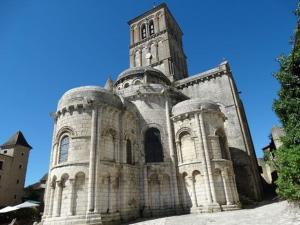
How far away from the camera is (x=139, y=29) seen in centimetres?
4003

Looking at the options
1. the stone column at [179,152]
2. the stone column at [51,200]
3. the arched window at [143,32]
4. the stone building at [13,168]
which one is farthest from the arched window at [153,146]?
the stone building at [13,168]

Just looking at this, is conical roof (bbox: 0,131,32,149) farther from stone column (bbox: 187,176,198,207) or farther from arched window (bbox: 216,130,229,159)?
arched window (bbox: 216,130,229,159)

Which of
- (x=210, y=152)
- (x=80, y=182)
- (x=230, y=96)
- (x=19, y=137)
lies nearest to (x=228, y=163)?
(x=210, y=152)

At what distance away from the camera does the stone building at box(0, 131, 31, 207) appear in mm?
31844

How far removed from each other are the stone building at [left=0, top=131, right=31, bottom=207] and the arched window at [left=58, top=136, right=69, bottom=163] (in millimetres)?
22953

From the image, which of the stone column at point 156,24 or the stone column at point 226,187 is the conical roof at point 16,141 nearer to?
the stone column at point 156,24

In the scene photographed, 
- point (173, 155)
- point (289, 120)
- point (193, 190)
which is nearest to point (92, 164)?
point (173, 155)

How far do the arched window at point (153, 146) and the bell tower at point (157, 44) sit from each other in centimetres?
1310

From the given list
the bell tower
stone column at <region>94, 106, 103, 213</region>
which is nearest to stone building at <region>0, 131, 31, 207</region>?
the bell tower

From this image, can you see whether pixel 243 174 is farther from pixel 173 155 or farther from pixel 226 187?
pixel 173 155

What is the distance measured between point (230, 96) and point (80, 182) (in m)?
17.5

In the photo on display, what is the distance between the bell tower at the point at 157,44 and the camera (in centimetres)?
3350

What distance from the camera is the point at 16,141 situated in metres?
35.3

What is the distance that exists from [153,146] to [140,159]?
1.60m
